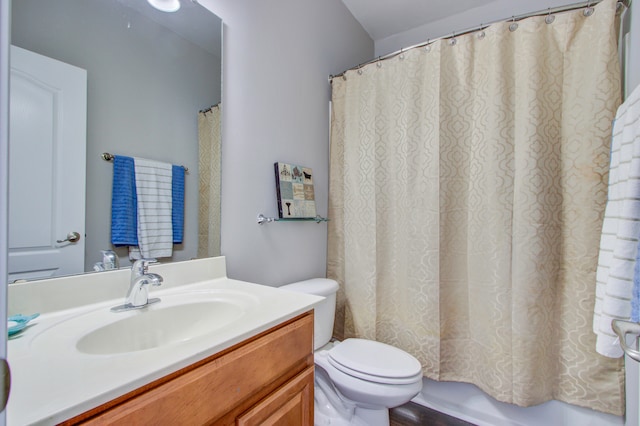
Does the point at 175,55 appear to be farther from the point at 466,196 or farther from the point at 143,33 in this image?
the point at 466,196

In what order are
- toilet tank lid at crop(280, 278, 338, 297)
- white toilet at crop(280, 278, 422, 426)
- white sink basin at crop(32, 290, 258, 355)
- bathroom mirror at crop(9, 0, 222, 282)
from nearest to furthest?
white sink basin at crop(32, 290, 258, 355) < bathroom mirror at crop(9, 0, 222, 282) < white toilet at crop(280, 278, 422, 426) < toilet tank lid at crop(280, 278, 338, 297)

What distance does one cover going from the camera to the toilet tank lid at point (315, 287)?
4.88 feet

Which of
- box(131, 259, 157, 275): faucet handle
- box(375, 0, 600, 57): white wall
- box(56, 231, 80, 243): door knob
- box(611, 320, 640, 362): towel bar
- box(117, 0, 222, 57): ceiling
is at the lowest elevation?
box(611, 320, 640, 362): towel bar

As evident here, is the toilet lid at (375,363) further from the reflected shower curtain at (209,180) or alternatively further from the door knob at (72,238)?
the door knob at (72,238)

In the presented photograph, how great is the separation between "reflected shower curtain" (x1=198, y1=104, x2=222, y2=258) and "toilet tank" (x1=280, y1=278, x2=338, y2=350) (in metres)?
0.47

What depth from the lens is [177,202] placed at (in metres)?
1.18

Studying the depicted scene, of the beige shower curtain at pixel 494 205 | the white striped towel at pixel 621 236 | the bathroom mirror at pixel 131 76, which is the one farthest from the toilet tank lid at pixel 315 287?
the white striped towel at pixel 621 236

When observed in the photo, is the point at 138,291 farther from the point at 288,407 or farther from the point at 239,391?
the point at 288,407

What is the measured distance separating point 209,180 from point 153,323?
603mm

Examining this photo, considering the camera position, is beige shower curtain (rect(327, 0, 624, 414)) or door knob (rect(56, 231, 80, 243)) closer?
door knob (rect(56, 231, 80, 243))

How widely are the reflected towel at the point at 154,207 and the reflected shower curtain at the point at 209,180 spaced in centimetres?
13

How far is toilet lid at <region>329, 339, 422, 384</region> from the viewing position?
3.97 feet

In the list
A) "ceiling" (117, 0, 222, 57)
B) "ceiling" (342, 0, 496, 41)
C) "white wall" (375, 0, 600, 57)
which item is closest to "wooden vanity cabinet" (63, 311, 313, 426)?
"ceiling" (117, 0, 222, 57)

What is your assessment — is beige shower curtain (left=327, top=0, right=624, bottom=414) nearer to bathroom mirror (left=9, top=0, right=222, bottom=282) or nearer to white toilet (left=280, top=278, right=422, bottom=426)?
white toilet (left=280, top=278, right=422, bottom=426)
